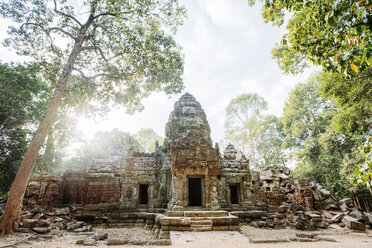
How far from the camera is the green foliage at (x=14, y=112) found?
41.3ft

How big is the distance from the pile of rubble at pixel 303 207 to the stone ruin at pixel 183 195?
0.13ft

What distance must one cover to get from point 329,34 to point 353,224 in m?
8.73

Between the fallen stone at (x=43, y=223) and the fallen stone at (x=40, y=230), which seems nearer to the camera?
the fallen stone at (x=40, y=230)

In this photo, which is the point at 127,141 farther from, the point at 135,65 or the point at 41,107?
the point at 135,65

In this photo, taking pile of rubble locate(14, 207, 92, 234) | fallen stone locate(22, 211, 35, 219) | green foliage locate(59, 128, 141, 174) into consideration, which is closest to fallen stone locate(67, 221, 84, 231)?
pile of rubble locate(14, 207, 92, 234)

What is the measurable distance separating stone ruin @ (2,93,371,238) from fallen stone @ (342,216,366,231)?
0.04 m

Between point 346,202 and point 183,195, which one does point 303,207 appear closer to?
point 346,202

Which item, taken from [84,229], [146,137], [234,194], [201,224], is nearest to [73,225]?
[84,229]

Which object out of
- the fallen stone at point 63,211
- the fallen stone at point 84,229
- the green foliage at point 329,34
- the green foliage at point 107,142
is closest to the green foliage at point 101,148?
the green foliage at point 107,142

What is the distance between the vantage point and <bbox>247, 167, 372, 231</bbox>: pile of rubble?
28.9ft

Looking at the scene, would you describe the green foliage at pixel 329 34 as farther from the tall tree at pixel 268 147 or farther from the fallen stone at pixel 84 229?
the tall tree at pixel 268 147

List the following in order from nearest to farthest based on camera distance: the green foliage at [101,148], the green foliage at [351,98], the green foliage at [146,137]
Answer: the green foliage at [351,98], the green foliage at [101,148], the green foliage at [146,137]

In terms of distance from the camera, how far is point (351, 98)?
25.9ft

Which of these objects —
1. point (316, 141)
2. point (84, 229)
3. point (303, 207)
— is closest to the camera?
point (84, 229)
